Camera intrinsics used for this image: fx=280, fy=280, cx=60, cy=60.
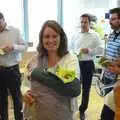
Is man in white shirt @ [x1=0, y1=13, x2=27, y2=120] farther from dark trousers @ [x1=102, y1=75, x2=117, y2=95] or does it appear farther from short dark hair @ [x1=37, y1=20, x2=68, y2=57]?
short dark hair @ [x1=37, y1=20, x2=68, y2=57]

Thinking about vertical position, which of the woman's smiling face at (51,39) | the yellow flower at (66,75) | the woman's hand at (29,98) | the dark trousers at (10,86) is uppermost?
the woman's smiling face at (51,39)

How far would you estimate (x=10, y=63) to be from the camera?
9.62 feet

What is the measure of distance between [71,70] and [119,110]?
0.49 m

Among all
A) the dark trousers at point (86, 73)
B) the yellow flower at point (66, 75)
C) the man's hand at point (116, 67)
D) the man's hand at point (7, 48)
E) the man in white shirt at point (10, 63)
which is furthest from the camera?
the dark trousers at point (86, 73)

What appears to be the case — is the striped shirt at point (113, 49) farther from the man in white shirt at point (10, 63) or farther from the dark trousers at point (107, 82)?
the man in white shirt at point (10, 63)

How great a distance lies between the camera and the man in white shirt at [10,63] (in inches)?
114

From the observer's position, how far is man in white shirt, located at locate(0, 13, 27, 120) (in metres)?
2.91

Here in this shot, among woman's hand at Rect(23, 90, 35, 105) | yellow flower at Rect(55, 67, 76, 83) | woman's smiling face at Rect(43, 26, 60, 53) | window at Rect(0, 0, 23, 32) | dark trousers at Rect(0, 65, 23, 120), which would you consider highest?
window at Rect(0, 0, 23, 32)

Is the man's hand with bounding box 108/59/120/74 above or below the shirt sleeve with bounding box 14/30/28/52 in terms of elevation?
below

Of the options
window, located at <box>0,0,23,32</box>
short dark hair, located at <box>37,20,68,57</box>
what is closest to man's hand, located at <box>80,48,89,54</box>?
short dark hair, located at <box>37,20,68,57</box>

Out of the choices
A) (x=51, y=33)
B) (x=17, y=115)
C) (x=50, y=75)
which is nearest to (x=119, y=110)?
(x=50, y=75)

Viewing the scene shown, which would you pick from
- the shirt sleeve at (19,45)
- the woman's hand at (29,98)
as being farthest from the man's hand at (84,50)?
the woman's hand at (29,98)

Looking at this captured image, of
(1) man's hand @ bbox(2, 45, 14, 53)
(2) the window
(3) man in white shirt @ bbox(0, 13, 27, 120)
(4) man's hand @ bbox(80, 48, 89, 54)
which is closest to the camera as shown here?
(1) man's hand @ bbox(2, 45, 14, 53)

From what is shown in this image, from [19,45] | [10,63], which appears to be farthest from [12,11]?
[10,63]
